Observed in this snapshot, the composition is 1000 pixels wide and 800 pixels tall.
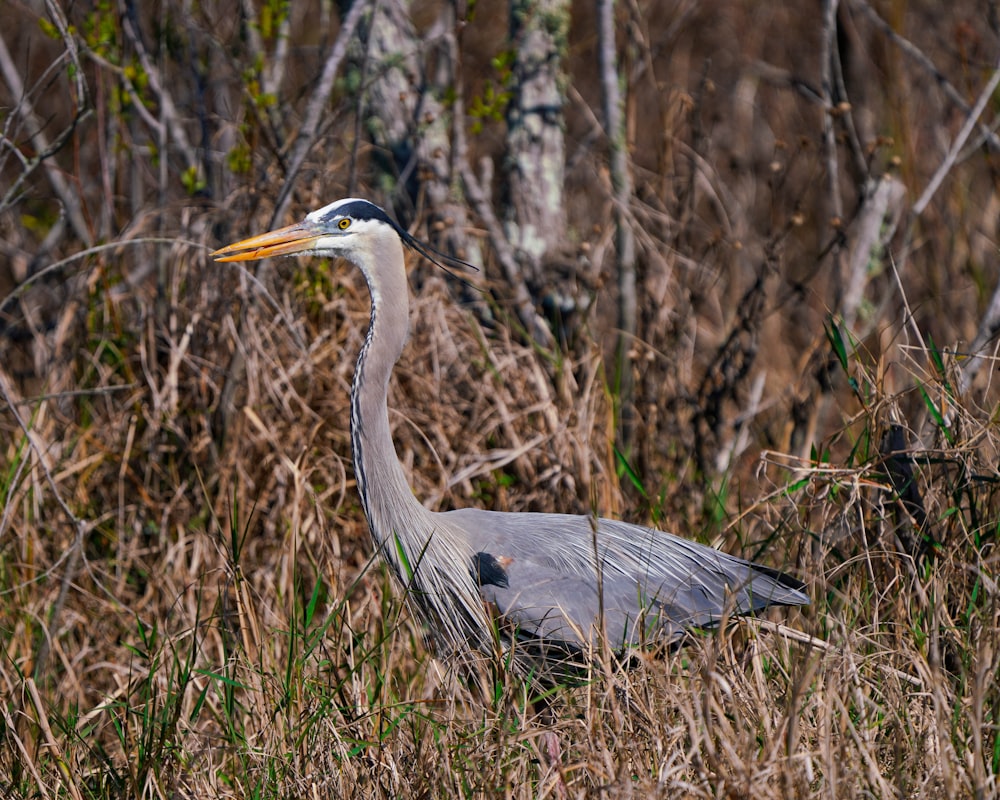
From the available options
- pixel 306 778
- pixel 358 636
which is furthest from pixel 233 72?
pixel 306 778

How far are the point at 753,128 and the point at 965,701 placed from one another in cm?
657

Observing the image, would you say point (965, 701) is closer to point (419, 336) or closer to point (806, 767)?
point (806, 767)

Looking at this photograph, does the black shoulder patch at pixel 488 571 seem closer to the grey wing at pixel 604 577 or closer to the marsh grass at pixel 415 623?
the grey wing at pixel 604 577

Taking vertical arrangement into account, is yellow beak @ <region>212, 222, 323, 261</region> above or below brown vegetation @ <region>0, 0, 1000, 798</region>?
above

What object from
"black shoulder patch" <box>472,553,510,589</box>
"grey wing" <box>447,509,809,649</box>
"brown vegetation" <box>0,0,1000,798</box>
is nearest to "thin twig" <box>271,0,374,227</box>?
"brown vegetation" <box>0,0,1000,798</box>

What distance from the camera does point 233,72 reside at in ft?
15.1

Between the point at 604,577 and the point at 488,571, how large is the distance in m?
0.32

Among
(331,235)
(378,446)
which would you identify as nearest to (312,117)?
(331,235)

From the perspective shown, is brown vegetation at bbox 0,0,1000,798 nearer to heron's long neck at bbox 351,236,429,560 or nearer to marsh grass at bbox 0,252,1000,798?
marsh grass at bbox 0,252,1000,798

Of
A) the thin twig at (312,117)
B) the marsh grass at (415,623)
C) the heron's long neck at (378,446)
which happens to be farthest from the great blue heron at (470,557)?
the thin twig at (312,117)

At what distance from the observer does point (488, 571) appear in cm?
315

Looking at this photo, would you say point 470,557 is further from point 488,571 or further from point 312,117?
point 312,117

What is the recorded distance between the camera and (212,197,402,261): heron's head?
3203mm

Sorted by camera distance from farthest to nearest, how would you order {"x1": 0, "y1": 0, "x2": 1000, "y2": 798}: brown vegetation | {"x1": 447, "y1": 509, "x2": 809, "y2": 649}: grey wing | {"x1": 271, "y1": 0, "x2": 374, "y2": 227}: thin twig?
{"x1": 271, "y1": 0, "x2": 374, "y2": 227}: thin twig, {"x1": 447, "y1": 509, "x2": 809, "y2": 649}: grey wing, {"x1": 0, "y1": 0, "x2": 1000, "y2": 798}: brown vegetation
